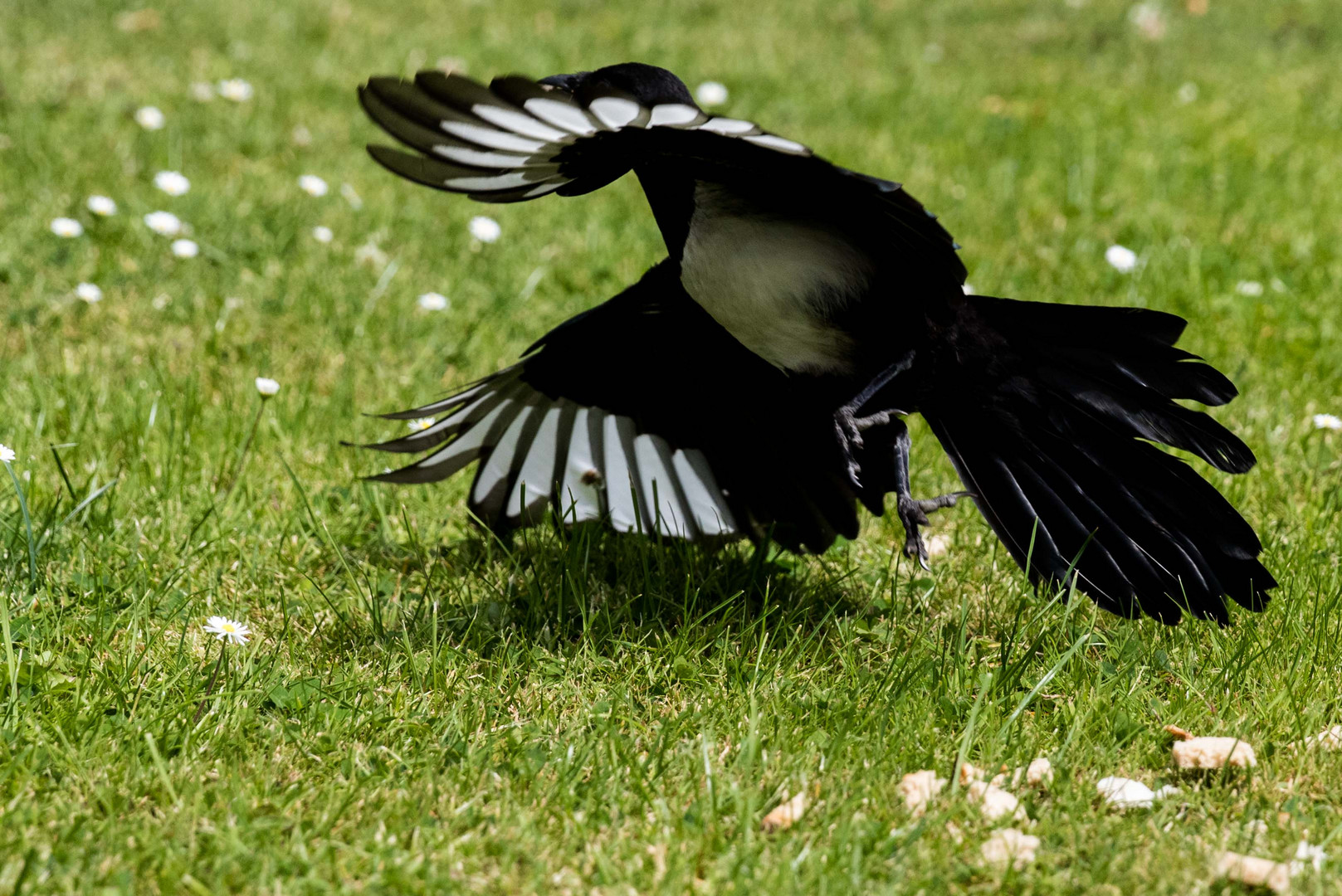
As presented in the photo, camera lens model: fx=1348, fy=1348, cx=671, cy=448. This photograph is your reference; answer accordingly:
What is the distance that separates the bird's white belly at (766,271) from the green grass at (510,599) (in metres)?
0.60

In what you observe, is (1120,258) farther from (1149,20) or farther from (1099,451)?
(1149,20)

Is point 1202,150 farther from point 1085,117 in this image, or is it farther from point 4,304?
point 4,304

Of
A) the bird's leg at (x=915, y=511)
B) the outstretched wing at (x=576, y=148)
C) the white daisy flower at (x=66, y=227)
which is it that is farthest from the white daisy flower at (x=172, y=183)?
the bird's leg at (x=915, y=511)

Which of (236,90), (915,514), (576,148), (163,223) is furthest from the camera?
(236,90)

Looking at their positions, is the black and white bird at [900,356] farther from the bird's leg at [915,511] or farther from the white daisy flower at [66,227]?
the white daisy flower at [66,227]

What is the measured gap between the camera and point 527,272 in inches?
196

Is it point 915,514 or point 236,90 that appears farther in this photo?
point 236,90

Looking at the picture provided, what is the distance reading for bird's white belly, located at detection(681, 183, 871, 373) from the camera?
8.74 feet

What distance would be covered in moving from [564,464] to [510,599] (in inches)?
20.2

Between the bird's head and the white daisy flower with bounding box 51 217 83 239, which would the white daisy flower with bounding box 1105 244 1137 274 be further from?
the white daisy flower with bounding box 51 217 83 239

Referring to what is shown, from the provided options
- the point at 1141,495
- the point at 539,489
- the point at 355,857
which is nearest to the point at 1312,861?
the point at 1141,495

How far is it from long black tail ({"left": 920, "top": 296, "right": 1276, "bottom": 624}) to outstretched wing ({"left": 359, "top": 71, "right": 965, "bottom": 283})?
36cm

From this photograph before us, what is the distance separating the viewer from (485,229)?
16.1 ft

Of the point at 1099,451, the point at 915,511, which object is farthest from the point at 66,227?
the point at 1099,451
